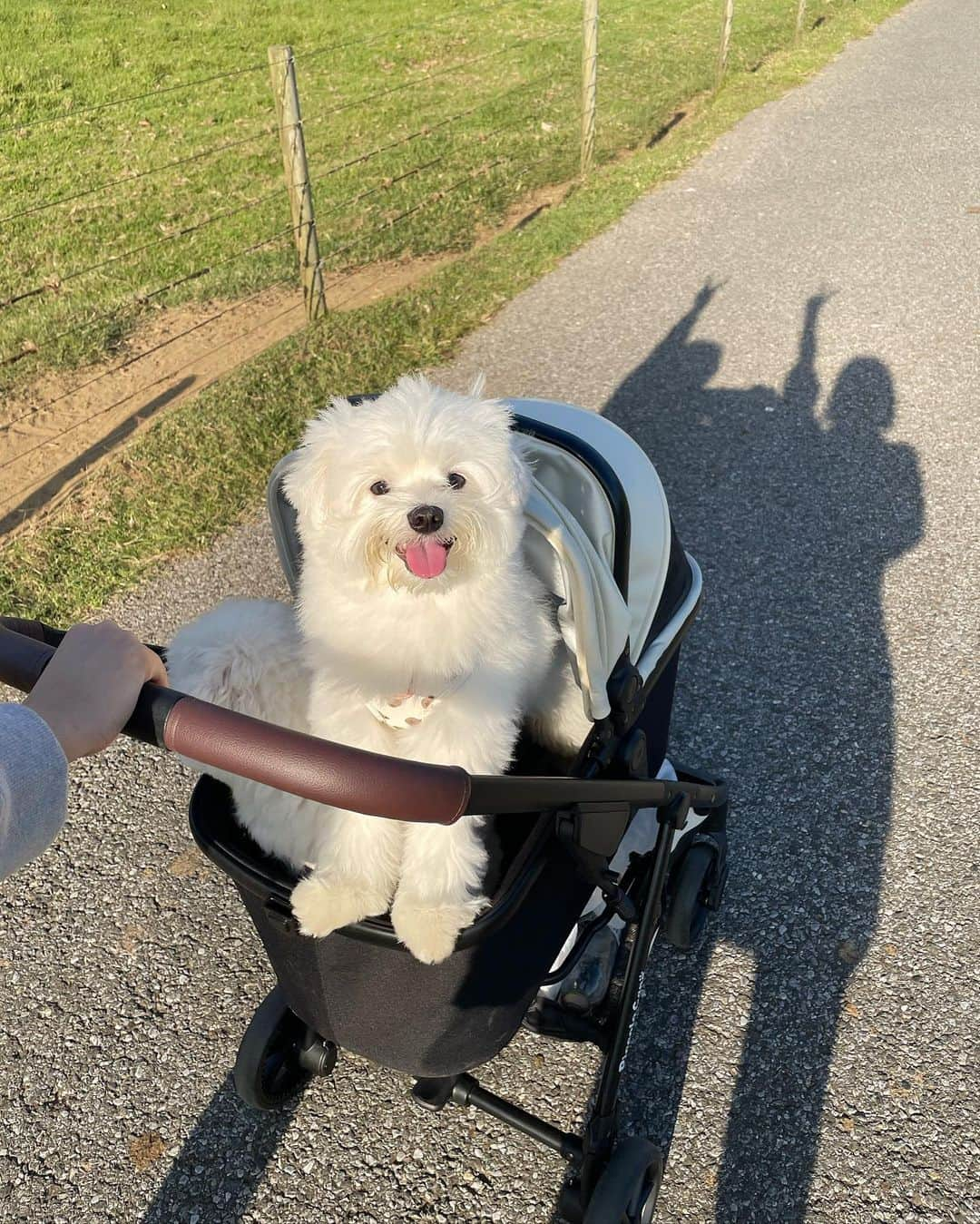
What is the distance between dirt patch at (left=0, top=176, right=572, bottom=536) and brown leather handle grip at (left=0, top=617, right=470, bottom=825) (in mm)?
4126

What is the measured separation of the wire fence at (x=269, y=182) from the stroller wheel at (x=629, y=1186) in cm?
421

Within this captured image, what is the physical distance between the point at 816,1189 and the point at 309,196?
630cm

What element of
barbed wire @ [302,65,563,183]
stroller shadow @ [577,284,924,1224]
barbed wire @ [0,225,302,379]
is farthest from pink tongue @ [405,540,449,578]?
barbed wire @ [302,65,563,183]

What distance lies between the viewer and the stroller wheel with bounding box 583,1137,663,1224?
81.7 inches

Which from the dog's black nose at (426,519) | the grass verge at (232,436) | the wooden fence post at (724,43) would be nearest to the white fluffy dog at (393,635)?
the dog's black nose at (426,519)

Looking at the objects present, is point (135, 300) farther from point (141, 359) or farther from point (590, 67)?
point (590, 67)

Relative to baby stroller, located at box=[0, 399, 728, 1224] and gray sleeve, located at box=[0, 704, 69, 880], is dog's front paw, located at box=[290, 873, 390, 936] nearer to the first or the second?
baby stroller, located at box=[0, 399, 728, 1224]

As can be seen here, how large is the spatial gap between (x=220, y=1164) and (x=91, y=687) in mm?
1756

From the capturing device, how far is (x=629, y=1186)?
210 cm

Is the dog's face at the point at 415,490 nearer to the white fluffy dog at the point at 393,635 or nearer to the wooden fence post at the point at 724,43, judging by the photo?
the white fluffy dog at the point at 393,635

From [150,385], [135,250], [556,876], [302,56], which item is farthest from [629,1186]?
[302,56]

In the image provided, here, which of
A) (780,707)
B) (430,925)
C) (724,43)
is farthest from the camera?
(724,43)

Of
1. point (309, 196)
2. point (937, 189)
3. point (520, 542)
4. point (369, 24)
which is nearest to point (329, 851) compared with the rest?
point (520, 542)

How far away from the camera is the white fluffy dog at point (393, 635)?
1.97 m
